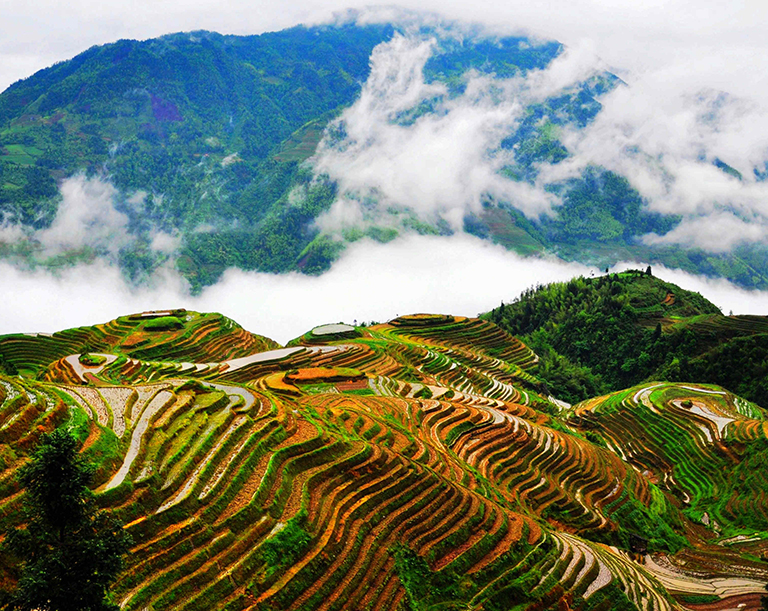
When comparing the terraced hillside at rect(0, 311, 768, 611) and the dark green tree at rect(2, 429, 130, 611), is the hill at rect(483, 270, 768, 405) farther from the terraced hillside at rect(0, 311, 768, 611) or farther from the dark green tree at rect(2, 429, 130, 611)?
the dark green tree at rect(2, 429, 130, 611)

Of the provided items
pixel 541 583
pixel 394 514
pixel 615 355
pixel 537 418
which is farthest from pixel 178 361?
pixel 615 355

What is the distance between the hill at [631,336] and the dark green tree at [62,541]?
7259cm

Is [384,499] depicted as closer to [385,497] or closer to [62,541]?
[385,497]

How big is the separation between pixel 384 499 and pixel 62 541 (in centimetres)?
1405

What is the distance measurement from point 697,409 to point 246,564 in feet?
170

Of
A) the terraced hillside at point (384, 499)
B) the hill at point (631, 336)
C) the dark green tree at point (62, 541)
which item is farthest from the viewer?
the hill at point (631, 336)

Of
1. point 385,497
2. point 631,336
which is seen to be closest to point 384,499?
point 385,497

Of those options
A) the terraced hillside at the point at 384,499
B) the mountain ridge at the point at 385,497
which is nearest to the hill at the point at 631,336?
the terraced hillside at the point at 384,499

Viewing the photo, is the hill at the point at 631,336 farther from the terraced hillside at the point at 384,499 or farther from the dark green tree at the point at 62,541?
the dark green tree at the point at 62,541

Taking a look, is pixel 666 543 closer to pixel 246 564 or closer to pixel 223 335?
pixel 246 564

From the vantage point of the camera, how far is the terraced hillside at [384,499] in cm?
2111

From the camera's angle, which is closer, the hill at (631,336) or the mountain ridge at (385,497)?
the mountain ridge at (385,497)

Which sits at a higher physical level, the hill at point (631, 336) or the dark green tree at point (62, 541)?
the dark green tree at point (62, 541)

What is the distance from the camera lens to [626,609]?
2547 centimetres
